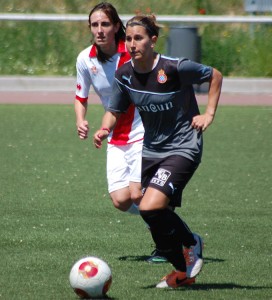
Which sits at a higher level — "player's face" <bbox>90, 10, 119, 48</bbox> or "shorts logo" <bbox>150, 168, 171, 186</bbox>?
"player's face" <bbox>90, 10, 119, 48</bbox>

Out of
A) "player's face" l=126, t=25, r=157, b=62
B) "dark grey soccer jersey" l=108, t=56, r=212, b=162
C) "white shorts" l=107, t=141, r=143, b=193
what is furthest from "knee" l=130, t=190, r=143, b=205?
"player's face" l=126, t=25, r=157, b=62

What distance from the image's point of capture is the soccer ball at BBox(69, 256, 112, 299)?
6.59 metres

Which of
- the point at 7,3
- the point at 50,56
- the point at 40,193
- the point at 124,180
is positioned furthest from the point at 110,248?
the point at 7,3

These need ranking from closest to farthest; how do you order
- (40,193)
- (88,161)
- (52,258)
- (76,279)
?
(76,279) → (52,258) → (40,193) → (88,161)

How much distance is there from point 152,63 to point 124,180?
1.67 meters

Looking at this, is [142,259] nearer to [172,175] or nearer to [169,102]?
[172,175]

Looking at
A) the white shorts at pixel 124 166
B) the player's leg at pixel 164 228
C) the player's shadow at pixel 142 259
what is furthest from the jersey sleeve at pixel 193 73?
the player's shadow at pixel 142 259

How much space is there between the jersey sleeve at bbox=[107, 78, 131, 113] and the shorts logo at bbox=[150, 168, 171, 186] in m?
0.66

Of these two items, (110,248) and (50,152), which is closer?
(110,248)

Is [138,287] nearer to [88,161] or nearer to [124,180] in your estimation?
[124,180]

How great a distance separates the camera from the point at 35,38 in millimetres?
23969

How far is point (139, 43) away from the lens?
7047 mm

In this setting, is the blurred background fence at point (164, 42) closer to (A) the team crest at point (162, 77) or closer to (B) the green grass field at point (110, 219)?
(B) the green grass field at point (110, 219)

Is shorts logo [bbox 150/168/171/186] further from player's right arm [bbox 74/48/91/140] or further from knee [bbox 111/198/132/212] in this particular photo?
player's right arm [bbox 74/48/91/140]
